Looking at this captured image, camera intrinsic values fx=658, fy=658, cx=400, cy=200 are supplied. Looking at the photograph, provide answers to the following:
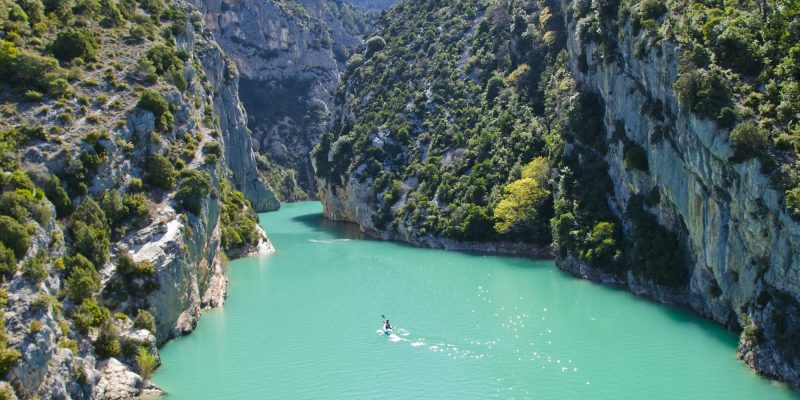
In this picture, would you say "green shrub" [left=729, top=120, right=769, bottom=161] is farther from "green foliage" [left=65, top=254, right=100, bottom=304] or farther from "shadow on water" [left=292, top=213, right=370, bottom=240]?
"shadow on water" [left=292, top=213, right=370, bottom=240]

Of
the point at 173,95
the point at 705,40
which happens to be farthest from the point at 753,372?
the point at 173,95

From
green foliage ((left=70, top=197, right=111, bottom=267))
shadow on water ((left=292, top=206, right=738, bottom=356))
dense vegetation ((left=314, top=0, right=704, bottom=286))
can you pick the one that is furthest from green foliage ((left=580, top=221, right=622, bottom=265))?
green foliage ((left=70, top=197, right=111, bottom=267))

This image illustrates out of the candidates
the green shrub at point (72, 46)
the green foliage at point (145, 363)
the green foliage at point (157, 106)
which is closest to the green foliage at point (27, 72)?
the green shrub at point (72, 46)

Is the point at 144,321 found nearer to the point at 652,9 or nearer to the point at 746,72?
the point at 746,72

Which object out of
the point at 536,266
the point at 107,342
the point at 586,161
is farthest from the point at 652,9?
the point at 107,342

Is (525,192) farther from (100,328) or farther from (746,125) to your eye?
(100,328)
